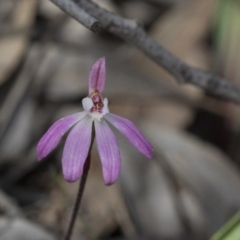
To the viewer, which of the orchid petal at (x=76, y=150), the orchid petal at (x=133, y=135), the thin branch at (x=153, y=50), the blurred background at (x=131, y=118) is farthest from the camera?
the blurred background at (x=131, y=118)

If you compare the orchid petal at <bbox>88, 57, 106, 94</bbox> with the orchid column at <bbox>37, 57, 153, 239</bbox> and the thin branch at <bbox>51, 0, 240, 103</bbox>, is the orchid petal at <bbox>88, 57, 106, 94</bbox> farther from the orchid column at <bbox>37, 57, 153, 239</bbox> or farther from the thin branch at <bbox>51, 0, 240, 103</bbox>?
the thin branch at <bbox>51, 0, 240, 103</bbox>

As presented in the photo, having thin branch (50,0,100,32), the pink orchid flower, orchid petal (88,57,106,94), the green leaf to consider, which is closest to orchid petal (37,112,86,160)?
the pink orchid flower

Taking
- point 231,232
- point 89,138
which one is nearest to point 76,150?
point 89,138

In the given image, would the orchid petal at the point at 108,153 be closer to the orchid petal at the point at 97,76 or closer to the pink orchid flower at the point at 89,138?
the pink orchid flower at the point at 89,138

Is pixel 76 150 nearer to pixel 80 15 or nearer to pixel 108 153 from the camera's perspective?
pixel 108 153

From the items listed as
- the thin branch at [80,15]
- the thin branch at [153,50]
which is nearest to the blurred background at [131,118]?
the thin branch at [153,50]

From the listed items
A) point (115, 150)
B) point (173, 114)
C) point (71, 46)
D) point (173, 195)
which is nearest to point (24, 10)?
point (71, 46)

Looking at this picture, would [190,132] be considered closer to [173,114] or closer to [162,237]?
[173,114]

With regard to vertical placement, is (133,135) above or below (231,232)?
above
